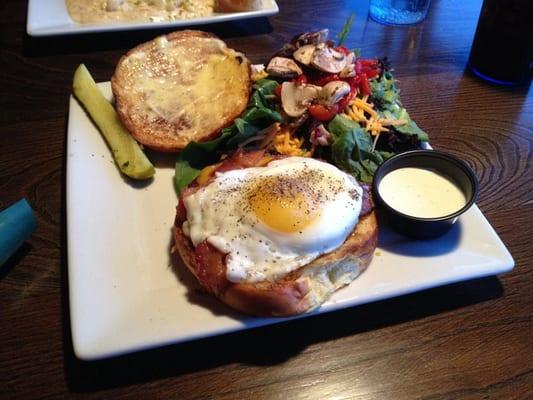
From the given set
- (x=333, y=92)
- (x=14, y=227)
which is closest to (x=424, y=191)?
(x=333, y=92)

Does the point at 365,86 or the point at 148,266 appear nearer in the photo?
the point at 148,266

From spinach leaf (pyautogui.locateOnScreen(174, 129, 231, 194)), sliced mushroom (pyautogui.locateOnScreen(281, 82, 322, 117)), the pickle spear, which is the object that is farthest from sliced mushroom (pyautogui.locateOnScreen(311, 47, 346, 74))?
the pickle spear

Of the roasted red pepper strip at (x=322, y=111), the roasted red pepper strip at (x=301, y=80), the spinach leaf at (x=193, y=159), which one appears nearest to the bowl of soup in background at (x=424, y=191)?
the roasted red pepper strip at (x=322, y=111)

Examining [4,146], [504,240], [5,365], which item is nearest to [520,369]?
[504,240]

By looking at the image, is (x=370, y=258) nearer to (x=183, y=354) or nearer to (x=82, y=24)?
(x=183, y=354)

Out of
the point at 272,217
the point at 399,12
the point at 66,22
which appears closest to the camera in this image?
the point at 272,217

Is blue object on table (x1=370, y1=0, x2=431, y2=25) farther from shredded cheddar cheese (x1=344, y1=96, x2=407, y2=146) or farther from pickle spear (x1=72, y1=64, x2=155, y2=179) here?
pickle spear (x1=72, y1=64, x2=155, y2=179)

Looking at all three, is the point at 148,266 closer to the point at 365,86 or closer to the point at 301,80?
the point at 301,80
